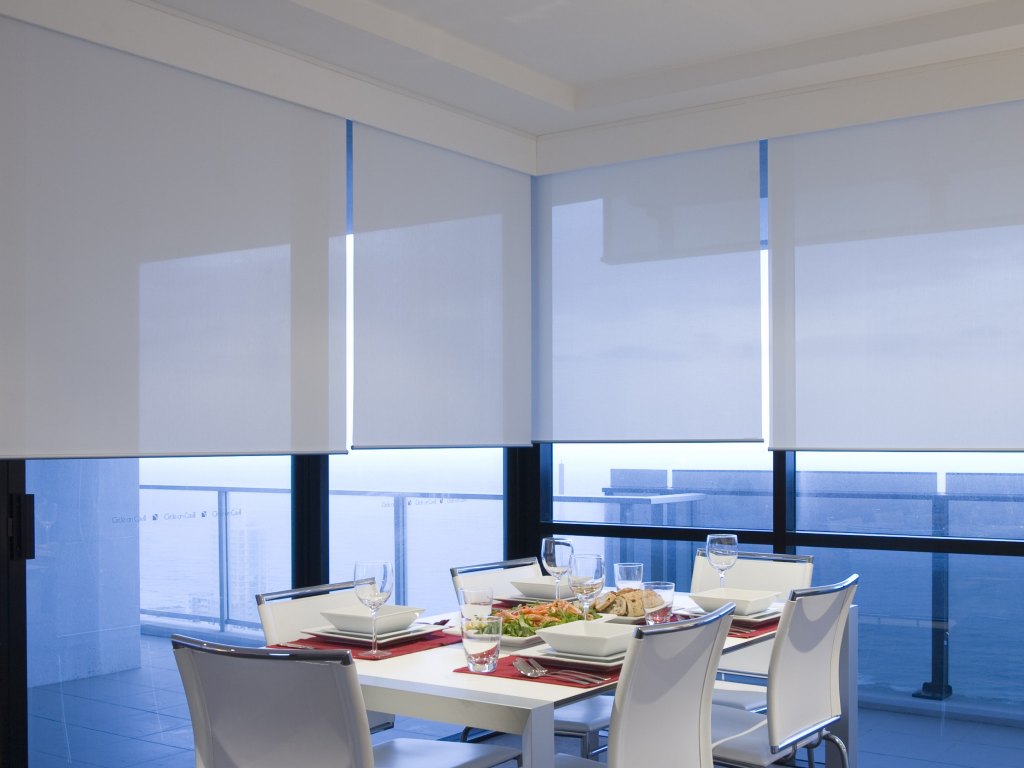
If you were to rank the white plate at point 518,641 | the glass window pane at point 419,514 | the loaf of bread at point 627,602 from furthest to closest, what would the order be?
the glass window pane at point 419,514 → the loaf of bread at point 627,602 → the white plate at point 518,641

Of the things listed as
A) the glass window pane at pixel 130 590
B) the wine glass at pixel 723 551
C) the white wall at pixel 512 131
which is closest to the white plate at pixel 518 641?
the wine glass at pixel 723 551

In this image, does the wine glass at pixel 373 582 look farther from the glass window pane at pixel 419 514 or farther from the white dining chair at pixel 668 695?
the glass window pane at pixel 419 514

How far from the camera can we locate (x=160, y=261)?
12.4ft

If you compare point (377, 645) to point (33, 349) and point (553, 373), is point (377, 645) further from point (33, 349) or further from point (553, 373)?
point (553, 373)

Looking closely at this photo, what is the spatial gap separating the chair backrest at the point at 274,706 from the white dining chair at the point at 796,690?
1288mm

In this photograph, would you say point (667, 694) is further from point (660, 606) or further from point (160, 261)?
point (160, 261)

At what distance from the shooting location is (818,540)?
15.7 ft

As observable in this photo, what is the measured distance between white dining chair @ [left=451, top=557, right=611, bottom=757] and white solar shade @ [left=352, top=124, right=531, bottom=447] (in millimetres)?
870

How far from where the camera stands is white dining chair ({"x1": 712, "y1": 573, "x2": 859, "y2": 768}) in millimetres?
3043

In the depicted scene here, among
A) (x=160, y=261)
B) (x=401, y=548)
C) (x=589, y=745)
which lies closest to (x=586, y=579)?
(x=589, y=745)

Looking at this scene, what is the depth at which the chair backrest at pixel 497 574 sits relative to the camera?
3.93m

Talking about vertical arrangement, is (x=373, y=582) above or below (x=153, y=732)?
above

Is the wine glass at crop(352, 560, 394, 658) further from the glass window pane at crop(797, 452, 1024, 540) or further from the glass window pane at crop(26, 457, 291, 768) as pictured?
the glass window pane at crop(797, 452, 1024, 540)

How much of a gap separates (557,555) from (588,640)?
27.2 inches
